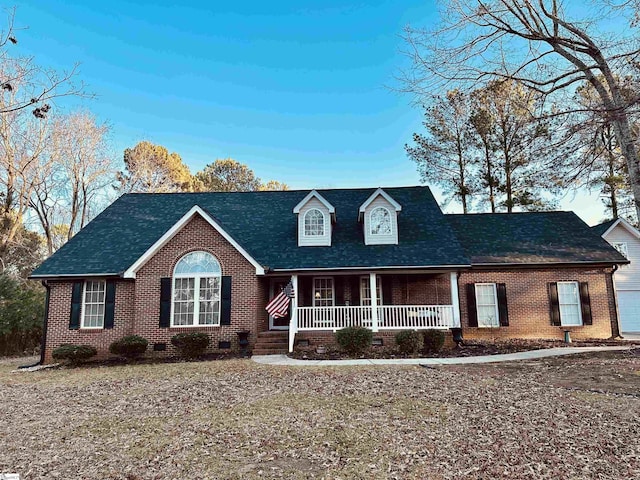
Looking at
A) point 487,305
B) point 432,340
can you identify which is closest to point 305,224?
point 432,340

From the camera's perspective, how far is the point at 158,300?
13375mm

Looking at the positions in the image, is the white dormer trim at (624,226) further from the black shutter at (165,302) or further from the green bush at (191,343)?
the black shutter at (165,302)

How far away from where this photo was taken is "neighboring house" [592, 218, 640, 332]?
695 inches

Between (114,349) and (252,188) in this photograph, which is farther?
(252,188)

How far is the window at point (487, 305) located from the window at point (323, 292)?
596cm

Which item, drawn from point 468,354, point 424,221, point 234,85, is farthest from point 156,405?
point 234,85

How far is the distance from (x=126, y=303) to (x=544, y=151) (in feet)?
46.5

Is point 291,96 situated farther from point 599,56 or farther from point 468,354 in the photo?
point 468,354

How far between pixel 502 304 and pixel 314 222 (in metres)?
8.16

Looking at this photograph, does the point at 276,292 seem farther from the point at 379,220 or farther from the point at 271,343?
the point at 379,220

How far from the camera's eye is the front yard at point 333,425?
14.8ft

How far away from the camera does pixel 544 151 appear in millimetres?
11000

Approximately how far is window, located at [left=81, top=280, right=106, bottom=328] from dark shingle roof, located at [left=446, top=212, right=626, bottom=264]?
1402cm

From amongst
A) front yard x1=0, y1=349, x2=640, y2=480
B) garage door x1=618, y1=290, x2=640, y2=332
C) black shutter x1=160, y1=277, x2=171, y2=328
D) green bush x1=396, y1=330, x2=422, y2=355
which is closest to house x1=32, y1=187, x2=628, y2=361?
black shutter x1=160, y1=277, x2=171, y2=328
